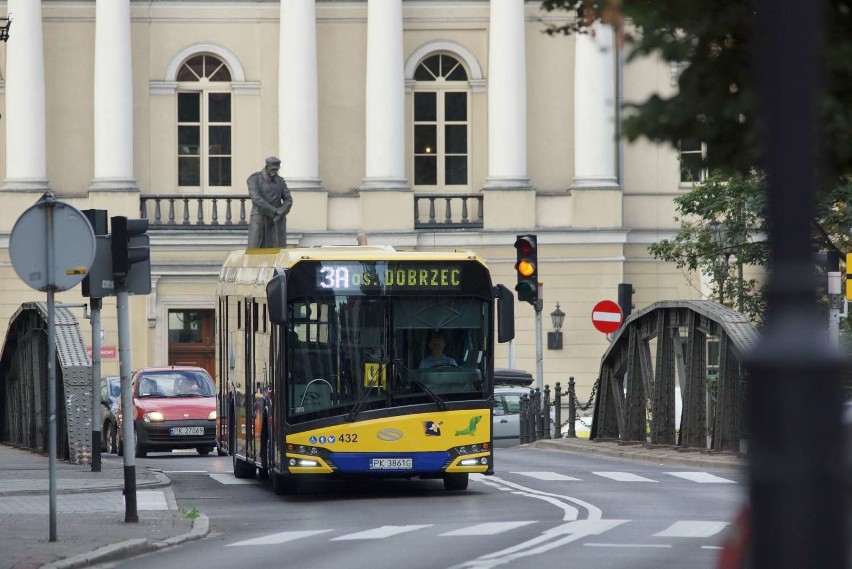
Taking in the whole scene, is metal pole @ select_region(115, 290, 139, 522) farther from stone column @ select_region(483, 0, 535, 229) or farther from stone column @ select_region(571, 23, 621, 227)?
stone column @ select_region(571, 23, 621, 227)

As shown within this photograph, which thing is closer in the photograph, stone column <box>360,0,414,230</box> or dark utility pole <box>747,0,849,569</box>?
dark utility pole <box>747,0,849,569</box>

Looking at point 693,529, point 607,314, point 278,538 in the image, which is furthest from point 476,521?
point 607,314

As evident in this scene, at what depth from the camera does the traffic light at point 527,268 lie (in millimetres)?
30781

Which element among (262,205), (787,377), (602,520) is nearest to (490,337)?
(602,520)

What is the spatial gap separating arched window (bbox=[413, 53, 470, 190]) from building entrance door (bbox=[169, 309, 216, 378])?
7.16 meters

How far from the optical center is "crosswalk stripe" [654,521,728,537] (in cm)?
1512

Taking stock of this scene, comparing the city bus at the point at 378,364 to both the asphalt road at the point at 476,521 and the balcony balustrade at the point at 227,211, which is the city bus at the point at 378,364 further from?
the balcony balustrade at the point at 227,211

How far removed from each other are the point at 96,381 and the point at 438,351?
774cm

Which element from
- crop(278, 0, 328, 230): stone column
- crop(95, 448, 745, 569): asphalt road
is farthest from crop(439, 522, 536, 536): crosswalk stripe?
crop(278, 0, 328, 230): stone column

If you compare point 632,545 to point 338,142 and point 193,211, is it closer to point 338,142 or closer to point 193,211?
point 193,211

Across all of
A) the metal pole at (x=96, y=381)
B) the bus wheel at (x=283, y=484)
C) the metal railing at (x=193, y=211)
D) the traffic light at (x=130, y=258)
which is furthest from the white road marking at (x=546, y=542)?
the metal railing at (x=193, y=211)

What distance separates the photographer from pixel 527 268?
30906mm

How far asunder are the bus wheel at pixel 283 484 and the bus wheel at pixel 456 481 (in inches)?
65.4

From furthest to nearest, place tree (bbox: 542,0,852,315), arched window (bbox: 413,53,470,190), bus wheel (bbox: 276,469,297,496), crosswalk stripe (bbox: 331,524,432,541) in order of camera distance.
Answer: arched window (bbox: 413,53,470,190)
bus wheel (bbox: 276,469,297,496)
crosswalk stripe (bbox: 331,524,432,541)
tree (bbox: 542,0,852,315)
